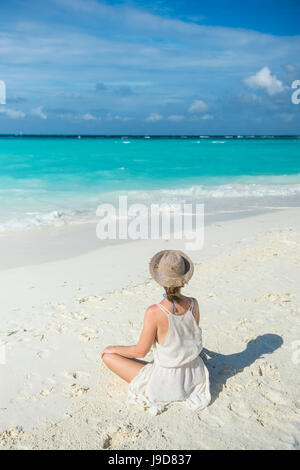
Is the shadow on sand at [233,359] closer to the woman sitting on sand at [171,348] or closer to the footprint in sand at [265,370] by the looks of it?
the footprint in sand at [265,370]

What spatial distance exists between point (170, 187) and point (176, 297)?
54.0ft

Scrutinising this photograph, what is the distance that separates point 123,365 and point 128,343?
0.88 m

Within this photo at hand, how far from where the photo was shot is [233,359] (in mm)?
4090

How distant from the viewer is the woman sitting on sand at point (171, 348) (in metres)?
3.23

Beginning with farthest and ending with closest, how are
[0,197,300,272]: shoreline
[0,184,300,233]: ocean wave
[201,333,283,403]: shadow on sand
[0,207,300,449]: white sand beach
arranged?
[0,184,300,233]: ocean wave < [0,197,300,272]: shoreline < [201,333,283,403]: shadow on sand < [0,207,300,449]: white sand beach

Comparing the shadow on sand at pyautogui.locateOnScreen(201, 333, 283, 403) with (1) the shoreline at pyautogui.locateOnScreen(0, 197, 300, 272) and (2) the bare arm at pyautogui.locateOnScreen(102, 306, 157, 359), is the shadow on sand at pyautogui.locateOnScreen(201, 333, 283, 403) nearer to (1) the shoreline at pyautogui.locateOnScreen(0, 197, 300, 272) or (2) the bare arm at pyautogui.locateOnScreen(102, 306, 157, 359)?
(2) the bare arm at pyautogui.locateOnScreen(102, 306, 157, 359)

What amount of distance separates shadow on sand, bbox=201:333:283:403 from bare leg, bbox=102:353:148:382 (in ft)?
2.03

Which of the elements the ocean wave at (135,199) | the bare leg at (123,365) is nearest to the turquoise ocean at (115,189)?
the ocean wave at (135,199)

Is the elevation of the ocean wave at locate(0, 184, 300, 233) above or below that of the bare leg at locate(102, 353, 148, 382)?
above

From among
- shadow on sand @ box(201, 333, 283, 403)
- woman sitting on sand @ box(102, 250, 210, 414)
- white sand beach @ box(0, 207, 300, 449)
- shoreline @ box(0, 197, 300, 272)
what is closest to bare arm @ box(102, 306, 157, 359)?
woman sitting on sand @ box(102, 250, 210, 414)

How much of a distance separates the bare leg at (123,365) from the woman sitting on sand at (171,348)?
75 mm

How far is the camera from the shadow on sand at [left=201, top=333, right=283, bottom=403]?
3.72 m

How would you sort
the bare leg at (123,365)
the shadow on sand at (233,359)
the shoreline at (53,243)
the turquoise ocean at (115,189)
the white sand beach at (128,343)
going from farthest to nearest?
the turquoise ocean at (115,189), the shoreline at (53,243), the shadow on sand at (233,359), the bare leg at (123,365), the white sand beach at (128,343)

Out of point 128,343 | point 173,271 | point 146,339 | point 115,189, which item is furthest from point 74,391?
point 115,189
